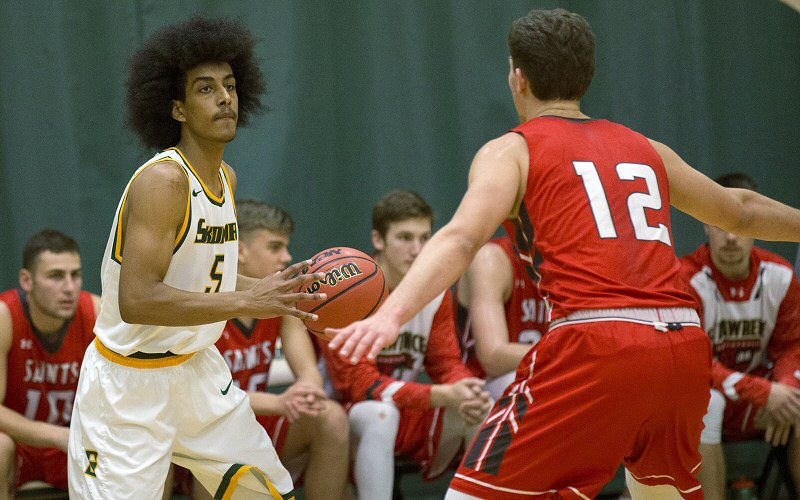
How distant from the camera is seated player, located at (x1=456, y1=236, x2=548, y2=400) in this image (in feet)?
17.0

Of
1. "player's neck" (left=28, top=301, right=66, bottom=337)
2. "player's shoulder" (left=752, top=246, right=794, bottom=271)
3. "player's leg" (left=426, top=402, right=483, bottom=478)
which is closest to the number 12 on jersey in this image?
"player's leg" (left=426, top=402, right=483, bottom=478)

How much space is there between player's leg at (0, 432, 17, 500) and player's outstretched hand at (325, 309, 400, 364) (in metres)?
2.63

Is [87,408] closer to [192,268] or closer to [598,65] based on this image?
[192,268]

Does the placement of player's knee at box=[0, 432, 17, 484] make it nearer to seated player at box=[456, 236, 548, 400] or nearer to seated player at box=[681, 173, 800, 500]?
seated player at box=[456, 236, 548, 400]

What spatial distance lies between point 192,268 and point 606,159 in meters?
1.44

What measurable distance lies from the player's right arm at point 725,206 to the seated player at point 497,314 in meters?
1.70

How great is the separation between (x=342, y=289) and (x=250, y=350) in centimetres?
188

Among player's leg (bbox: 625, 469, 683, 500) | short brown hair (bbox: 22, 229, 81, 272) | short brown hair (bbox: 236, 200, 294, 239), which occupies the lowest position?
player's leg (bbox: 625, 469, 683, 500)

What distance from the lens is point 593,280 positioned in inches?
120

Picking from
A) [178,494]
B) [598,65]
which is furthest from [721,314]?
[178,494]

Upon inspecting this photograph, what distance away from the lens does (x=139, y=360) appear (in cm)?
352

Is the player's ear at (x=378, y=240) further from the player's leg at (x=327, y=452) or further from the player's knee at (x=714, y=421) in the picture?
the player's knee at (x=714, y=421)

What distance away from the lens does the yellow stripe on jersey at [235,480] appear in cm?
356

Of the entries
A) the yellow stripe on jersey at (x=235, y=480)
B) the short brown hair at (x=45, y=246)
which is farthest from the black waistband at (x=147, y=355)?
the short brown hair at (x=45, y=246)
